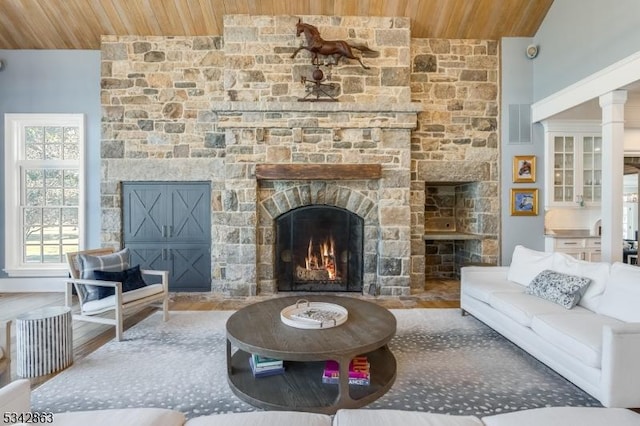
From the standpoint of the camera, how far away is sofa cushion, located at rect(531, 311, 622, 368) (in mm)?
2160

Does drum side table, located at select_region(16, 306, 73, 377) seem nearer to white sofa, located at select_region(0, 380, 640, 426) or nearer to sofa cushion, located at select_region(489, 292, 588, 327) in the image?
white sofa, located at select_region(0, 380, 640, 426)

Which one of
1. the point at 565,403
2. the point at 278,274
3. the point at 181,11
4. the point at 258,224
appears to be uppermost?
the point at 181,11

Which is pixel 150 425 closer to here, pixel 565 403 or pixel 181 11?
pixel 565 403

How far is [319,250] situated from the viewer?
5.15 metres

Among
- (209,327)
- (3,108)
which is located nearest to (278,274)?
(209,327)

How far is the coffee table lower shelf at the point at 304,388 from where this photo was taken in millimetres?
2088

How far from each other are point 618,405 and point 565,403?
10.9 inches

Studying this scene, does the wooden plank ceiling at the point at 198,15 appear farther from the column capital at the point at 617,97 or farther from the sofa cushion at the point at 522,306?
the sofa cushion at the point at 522,306

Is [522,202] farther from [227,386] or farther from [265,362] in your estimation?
[227,386]

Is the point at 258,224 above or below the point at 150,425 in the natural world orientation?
above

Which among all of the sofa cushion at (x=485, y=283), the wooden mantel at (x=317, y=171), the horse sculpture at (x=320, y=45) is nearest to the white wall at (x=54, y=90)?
the wooden mantel at (x=317, y=171)

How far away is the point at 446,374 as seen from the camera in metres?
2.59

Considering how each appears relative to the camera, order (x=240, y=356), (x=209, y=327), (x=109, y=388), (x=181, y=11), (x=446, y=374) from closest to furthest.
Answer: (x=109, y=388)
(x=446, y=374)
(x=240, y=356)
(x=209, y=327)
(x=181, y=11)

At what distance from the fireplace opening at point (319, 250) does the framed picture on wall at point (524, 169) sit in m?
2.52
